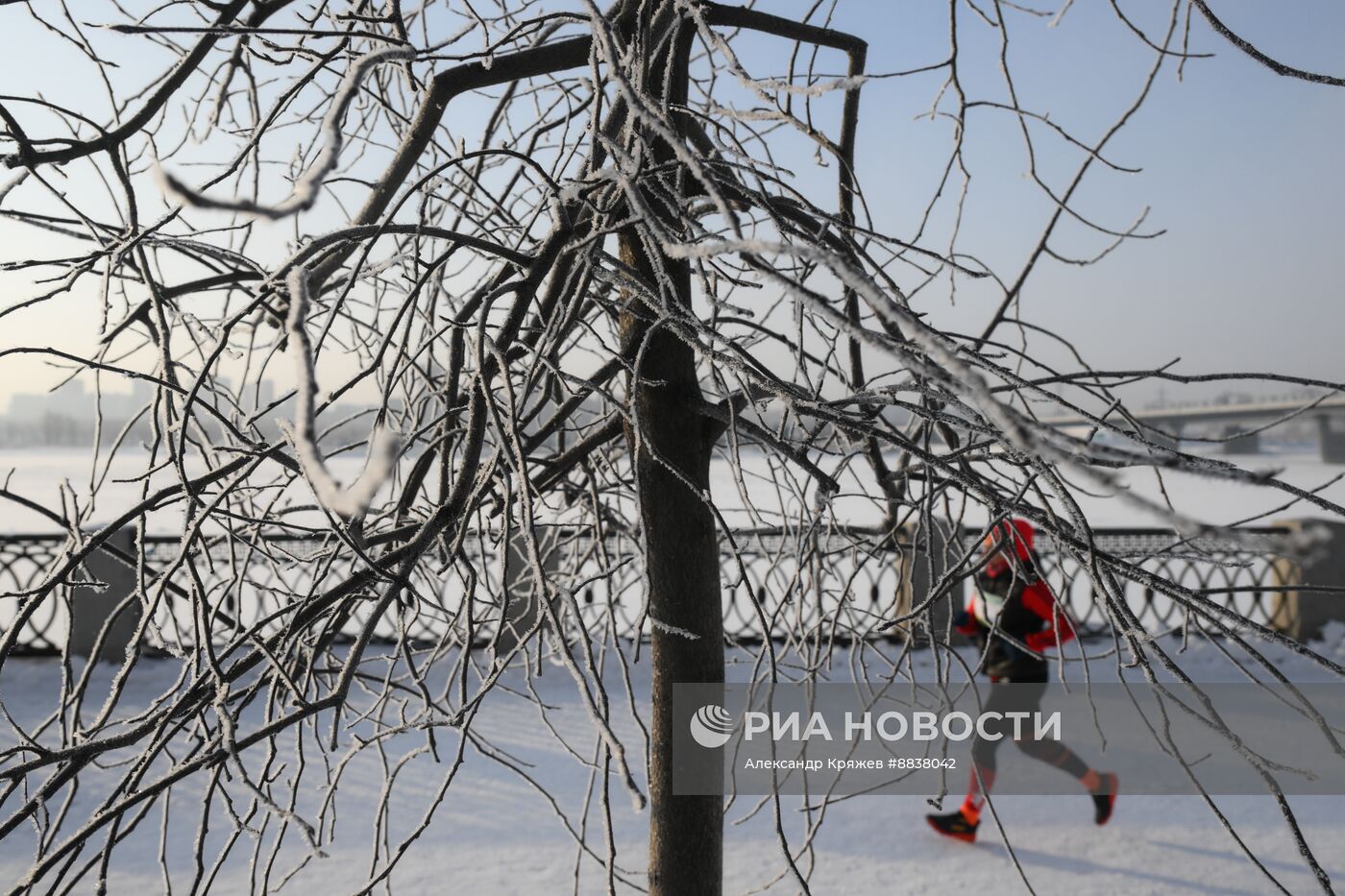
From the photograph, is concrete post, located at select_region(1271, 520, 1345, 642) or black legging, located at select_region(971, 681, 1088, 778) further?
concrete post, located at select_region(1271, 520, 1345, 642)

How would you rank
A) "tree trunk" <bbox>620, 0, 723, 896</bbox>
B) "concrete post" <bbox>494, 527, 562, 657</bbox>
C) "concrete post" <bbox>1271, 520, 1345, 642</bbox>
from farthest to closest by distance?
"concrete post" <bbox>1271, 520, 1345, 642</bbox>, "tree trunk" <bbox>620, 0, 723, 896</bbox>, "concrete post" <bbox>494, 527, 562, 657</bbox>

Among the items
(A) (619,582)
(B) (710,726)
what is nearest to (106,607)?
(A) (619,582)

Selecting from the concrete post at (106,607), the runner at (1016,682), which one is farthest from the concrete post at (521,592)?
the concrete post at (106,607)

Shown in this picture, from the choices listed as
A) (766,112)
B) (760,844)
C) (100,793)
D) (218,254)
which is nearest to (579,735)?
(760,844)

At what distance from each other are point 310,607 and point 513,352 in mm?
611

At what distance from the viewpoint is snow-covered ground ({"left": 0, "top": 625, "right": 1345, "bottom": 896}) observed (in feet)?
13.6

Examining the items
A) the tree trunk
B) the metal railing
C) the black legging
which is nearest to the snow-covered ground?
the black legging

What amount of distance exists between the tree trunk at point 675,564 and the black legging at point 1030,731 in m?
2.88

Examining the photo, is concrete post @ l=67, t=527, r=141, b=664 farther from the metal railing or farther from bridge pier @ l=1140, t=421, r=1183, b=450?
bridge pier @ l=1140, t=421, r=1183, b=450

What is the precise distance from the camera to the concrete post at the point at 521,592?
1193 mm

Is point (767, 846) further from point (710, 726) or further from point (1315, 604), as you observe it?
point (1315, 604)

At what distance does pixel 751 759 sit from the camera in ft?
12.1

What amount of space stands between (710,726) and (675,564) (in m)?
0.38

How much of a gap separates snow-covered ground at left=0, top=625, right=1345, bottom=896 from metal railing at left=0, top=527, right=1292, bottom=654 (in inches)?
39.1
